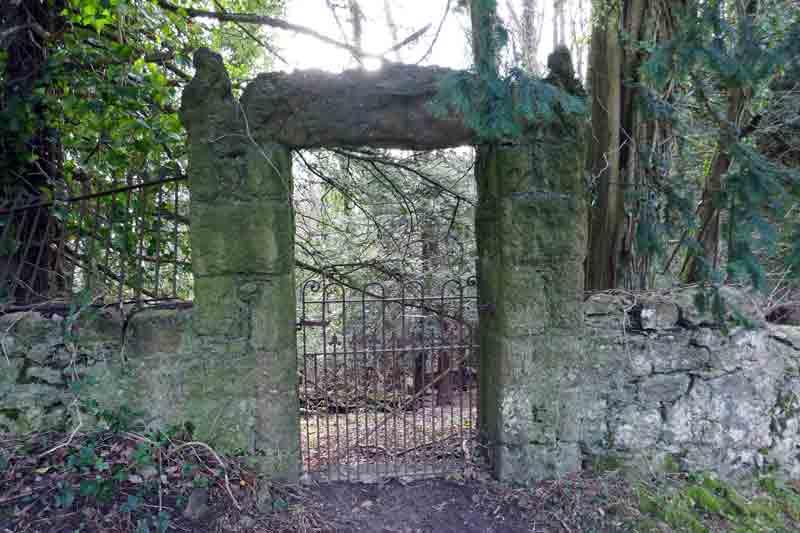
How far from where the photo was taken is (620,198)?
329 cm

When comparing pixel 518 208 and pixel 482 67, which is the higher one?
pixel 482 67

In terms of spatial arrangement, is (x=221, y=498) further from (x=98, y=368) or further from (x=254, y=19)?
(x=254, y=19)

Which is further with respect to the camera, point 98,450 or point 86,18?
point 86,18

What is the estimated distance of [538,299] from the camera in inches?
107

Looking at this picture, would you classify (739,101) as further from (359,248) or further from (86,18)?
(86,18)

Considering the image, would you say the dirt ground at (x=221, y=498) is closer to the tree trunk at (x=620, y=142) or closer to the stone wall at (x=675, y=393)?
the stone wall at (x=675, y=393)

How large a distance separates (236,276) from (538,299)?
5.38 feet

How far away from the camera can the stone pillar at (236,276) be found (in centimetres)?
254

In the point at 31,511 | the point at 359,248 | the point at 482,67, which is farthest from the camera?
the point at 359,248

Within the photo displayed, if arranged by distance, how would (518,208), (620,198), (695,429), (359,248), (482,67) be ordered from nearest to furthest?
(482,67) → (518,208) → (695,429) → (620,198) → (359,248)

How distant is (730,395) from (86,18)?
14.7 feet

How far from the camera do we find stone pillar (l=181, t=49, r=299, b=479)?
2.54 m

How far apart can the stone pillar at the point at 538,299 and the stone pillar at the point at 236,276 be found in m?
1.19

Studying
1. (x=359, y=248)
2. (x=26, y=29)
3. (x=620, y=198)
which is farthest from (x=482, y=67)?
(x=359, y=248)
